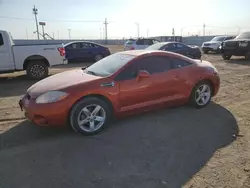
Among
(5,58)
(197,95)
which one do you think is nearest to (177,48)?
(5,58)

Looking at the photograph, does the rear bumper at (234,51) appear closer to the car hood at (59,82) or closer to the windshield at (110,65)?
the windshield at (110,65)

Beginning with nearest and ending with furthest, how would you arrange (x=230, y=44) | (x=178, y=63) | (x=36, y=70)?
(x=178, y=63)
(x=36, y=70)
(x=230, y=44)

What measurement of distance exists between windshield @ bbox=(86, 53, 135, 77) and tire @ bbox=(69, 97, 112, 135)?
0.67 metres

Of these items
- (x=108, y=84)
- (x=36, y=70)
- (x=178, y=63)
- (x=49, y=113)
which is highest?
(x=178, y=63)

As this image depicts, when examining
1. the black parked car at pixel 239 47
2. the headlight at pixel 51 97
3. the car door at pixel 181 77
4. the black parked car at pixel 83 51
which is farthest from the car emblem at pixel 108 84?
the black parked car at pixel 239 47

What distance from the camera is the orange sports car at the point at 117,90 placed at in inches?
174

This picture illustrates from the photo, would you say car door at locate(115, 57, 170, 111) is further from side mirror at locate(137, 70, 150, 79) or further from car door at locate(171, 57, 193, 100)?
car door at locate(171, 57, 193, 100)

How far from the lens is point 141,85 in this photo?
16.5ft

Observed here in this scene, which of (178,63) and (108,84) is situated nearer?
(108,84)

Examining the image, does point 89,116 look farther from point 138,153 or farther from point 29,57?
point 29,57

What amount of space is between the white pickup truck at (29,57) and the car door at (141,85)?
6.56 m

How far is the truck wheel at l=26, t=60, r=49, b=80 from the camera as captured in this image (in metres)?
10.5

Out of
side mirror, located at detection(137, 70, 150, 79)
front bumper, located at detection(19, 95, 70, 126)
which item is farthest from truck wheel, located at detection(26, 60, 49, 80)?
side mirror, located at detection(137, 70, 150, 79)

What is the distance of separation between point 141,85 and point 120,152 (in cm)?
155
